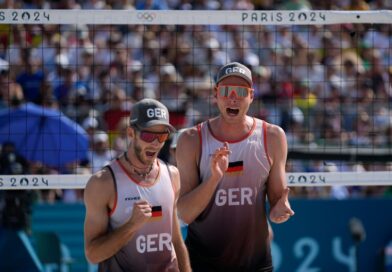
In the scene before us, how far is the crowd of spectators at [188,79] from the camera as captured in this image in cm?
1214

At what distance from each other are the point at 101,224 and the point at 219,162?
84 cm

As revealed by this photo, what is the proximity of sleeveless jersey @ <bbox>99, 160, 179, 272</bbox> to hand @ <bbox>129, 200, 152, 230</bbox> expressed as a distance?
20cm

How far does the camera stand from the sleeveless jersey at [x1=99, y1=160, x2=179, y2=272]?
18.2 feet

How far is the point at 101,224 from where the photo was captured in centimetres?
553

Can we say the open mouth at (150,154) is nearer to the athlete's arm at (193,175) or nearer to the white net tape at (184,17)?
the athlete's arm at (193,175)

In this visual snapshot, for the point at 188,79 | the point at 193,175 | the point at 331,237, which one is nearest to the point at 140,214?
the point at 193,175

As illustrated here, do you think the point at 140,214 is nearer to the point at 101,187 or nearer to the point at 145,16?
the point at 101,187

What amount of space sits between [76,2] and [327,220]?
5687 millimetres

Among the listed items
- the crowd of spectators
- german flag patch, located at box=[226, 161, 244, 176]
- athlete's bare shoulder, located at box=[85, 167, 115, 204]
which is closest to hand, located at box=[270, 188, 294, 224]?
german flag patch, located at box=[226, 161, 244, 176]

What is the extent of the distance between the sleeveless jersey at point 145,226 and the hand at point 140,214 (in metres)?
0.20

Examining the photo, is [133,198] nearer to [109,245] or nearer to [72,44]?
[109,245]

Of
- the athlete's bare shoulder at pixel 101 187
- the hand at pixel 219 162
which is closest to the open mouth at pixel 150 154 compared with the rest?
the athlete's bare shoulder at pixel 101 187

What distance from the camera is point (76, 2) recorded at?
15.1m

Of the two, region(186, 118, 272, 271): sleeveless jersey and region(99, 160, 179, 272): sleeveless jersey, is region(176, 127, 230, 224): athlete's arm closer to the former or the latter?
region(186, 118, 272, 271): sleeveless jersey
